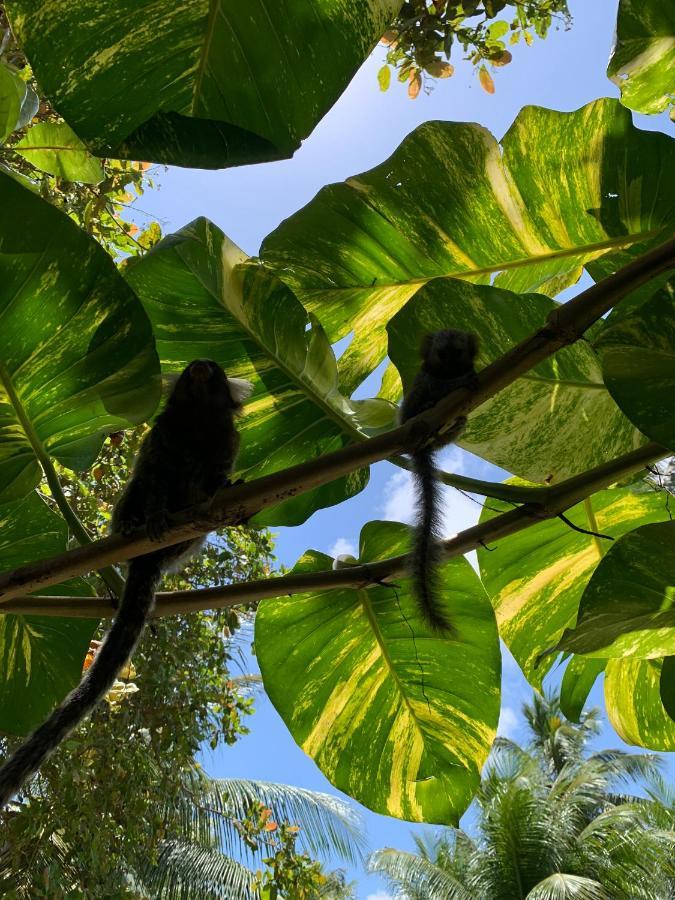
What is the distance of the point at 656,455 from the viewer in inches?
70.4

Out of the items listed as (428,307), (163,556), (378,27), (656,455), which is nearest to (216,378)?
(163,556)

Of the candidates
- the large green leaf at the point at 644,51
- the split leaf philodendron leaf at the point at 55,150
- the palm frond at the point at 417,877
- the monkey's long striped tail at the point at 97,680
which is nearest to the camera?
the monkey's long striped tail at the point at 97,680

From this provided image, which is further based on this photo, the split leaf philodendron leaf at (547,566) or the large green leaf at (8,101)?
the split leaf philodendron leaf at (547,566)

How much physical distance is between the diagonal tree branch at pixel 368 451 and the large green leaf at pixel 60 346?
1.42ft

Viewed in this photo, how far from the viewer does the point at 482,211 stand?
221 cm

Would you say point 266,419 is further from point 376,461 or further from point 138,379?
point 376,461

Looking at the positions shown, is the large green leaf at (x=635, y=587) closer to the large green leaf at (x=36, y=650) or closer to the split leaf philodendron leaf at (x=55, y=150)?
the large green leaf at (x=36, y=650)

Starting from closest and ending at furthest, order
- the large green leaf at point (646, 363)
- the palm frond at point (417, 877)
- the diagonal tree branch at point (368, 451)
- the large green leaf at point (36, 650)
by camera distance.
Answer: the diagonal tree branch at point (368, 451) → the large green leaf at point (646, 363) → the large green leaf at point (36, 650) → the palm frond at point (417, 877)

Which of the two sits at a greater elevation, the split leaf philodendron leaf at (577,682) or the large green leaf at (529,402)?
the large green leaf at (529,402)

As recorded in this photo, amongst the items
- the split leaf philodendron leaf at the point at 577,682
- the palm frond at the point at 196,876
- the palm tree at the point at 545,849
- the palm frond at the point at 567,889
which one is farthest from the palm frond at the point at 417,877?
the split leaf philodendron leaf at the point at 577,682

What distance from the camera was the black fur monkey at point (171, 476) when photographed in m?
2.05

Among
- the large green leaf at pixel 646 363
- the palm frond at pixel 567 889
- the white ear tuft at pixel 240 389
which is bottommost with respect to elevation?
the large green leaf at pixel 646 363

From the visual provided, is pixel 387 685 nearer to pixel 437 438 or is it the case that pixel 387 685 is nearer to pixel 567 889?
pixel 437 438

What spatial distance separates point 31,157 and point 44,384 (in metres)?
1.36
